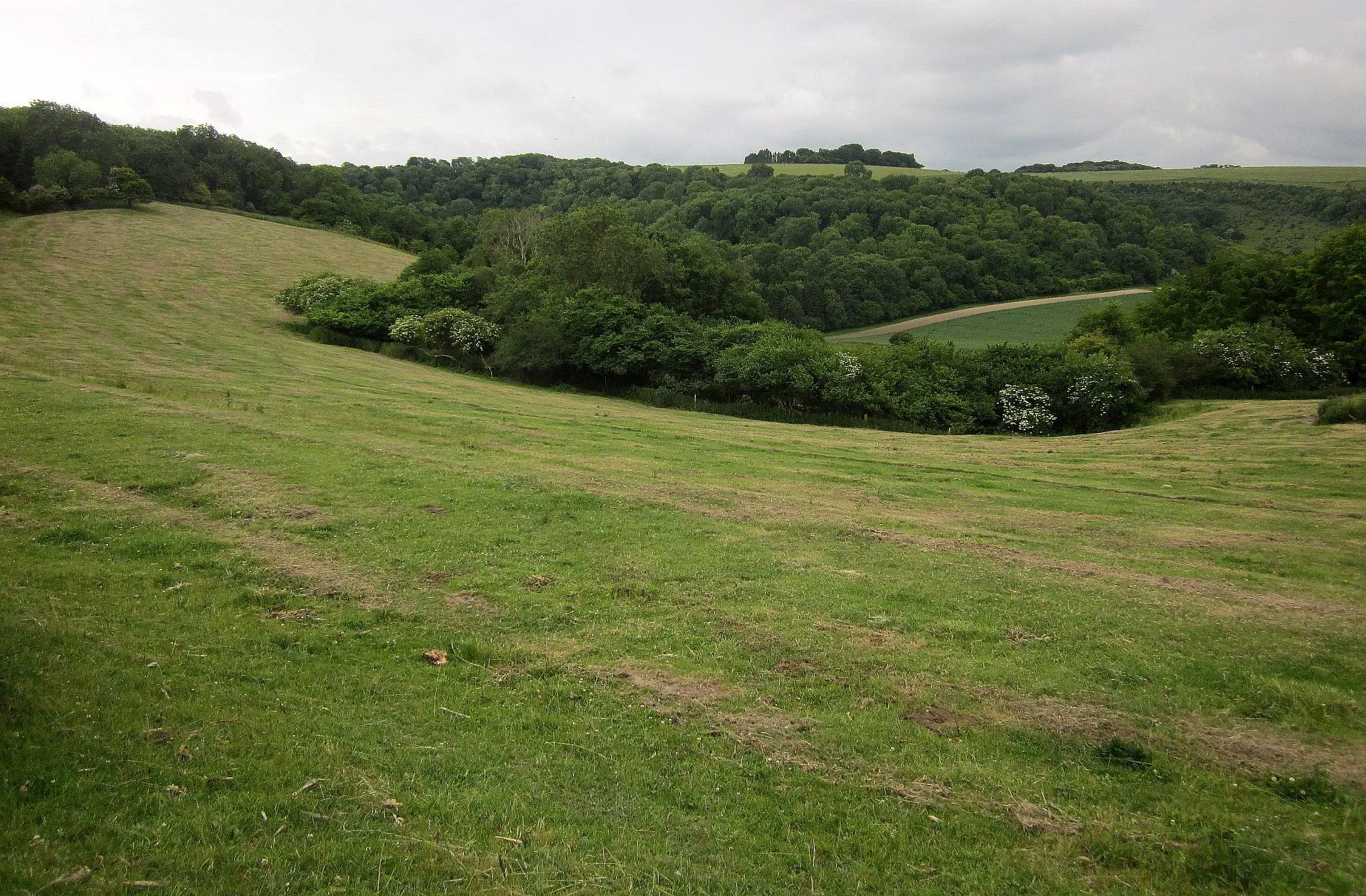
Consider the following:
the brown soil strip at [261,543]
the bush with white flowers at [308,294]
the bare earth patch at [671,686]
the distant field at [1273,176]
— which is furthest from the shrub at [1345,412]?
the distant field at [1273,176]

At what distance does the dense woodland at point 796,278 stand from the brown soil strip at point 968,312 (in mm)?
3635

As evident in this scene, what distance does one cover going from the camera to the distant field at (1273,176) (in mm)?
152375

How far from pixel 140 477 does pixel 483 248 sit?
9287 cm

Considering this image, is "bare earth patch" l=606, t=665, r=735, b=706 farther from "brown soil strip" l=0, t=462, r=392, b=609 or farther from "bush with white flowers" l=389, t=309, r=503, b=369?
"bush with white flowers" l=389, t=309, r=503, b=369

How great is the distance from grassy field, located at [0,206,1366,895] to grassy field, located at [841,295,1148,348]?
78191 millimetres

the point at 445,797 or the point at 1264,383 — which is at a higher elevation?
the point at 1264,383

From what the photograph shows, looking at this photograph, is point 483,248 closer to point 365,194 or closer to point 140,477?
point 365,194

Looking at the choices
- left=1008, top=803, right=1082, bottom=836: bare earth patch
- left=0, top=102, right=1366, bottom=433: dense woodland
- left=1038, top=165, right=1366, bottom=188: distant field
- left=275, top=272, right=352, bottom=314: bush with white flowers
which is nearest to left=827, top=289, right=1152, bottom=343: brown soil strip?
left=0, top=102, right=1366, bottom=433: dense woodland

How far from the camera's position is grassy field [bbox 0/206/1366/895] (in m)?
7.24

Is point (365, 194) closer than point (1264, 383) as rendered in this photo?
No

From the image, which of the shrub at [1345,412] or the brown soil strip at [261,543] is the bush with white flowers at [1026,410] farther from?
the brown soil strip at [261,543]

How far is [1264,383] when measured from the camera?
197 feet

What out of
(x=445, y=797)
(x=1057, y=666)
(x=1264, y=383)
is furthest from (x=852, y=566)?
(x=1264, y=383)

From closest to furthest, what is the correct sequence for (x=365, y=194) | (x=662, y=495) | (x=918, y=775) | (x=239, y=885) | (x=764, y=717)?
(x=239, y=885) < (x=918, y=775) < (x=764, y=717) < (x=662, y=495) < (x=365, y=194)
